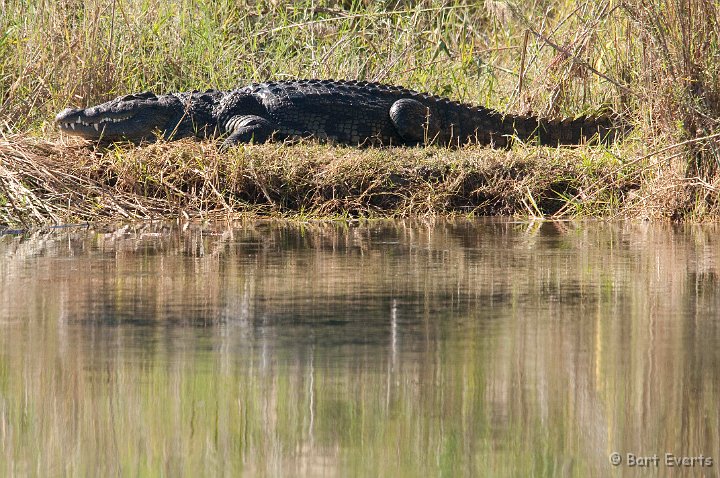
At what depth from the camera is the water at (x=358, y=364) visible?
243cm

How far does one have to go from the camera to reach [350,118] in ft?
31.6

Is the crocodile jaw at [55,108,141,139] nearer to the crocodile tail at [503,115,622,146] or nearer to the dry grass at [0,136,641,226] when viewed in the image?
the dry grass at [0,136,641,226]

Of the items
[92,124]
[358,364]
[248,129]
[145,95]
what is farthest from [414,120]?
[358,364]

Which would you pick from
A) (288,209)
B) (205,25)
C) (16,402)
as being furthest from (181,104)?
(16,402)

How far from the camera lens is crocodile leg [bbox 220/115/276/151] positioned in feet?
29.8

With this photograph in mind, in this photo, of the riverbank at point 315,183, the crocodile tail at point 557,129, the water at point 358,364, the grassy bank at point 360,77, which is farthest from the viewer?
the crocodile tail at point 557,129

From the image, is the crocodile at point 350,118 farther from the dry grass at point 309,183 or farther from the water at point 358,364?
the water at point 358,364

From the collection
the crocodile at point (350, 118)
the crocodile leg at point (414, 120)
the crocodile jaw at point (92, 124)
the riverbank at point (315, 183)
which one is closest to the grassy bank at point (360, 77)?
the riverbank at point (315, 183)

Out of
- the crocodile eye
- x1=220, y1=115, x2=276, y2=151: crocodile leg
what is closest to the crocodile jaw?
the crocodile eye

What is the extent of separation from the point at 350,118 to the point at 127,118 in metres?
1.77

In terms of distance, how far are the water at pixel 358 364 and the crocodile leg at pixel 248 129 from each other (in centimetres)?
382

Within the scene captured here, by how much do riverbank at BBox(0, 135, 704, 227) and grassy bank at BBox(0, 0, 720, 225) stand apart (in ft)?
0.04

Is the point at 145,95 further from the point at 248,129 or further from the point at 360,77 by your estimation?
the point at 360,77

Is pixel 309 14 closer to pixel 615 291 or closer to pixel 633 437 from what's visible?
pixel 615 291
